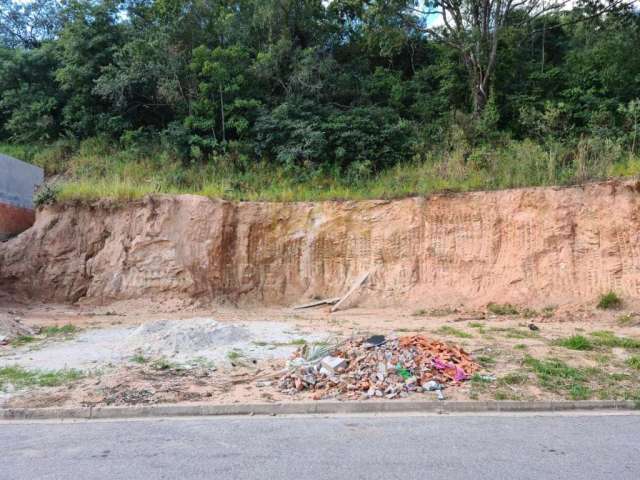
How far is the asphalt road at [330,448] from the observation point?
451 centimetres

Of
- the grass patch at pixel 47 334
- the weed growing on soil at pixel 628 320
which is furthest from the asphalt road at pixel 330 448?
the weed growing on soil at pixel 628 320

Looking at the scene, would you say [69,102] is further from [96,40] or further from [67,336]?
[67,336]

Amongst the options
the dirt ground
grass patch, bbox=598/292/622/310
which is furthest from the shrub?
grass patch, bbox=598/292/622/310

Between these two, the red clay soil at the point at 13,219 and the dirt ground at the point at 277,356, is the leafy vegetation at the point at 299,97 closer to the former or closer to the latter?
the red clay soil at the point at 13,219

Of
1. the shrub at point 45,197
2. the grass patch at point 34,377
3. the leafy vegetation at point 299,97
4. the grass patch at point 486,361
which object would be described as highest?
the leafy vegetation at point 299,97

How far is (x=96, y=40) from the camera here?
67.8ft

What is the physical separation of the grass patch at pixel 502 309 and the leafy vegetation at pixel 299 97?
15.4 ft

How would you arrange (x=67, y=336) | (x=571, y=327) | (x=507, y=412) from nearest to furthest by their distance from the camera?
(x=507, y=412), (x=67, y=336), (x=571, y=327)

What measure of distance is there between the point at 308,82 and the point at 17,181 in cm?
1130

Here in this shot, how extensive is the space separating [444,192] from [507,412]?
9708 millimetres

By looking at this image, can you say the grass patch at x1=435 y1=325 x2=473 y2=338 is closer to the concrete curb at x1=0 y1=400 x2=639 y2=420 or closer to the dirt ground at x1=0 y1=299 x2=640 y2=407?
the dirt ground at x1=0 y1=299 x2=640 y2=407

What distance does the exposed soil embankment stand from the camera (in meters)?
13.8

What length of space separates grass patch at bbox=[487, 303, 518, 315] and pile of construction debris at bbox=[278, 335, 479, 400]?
5.48m

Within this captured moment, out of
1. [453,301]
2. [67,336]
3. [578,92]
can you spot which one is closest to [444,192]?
[453,301]
